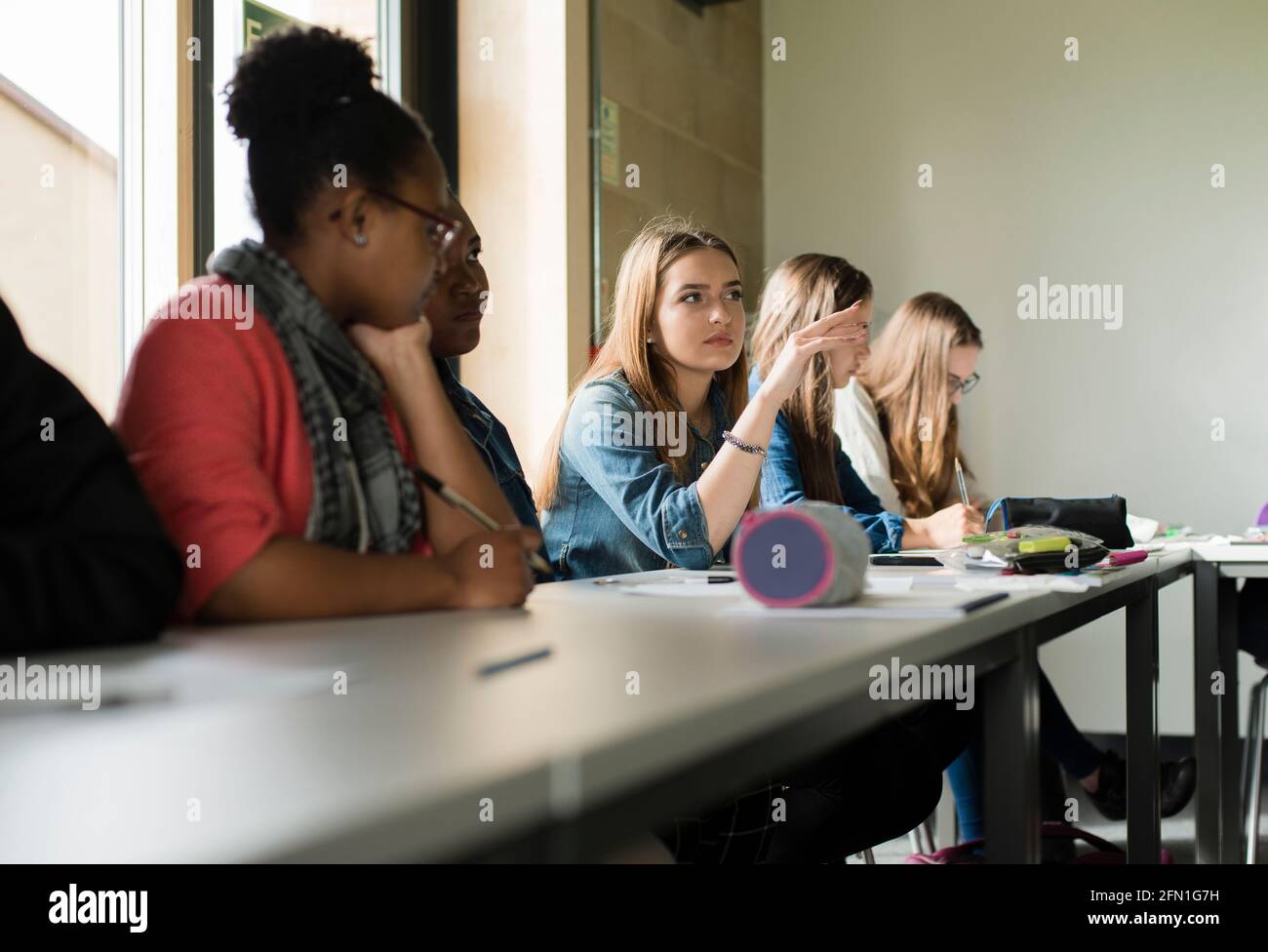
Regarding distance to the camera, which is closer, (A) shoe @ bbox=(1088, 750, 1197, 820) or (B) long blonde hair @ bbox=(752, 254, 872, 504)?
(B) long blonde hair @ bbox=(752, 254, 872, 504)

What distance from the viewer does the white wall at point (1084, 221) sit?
3.80 metres

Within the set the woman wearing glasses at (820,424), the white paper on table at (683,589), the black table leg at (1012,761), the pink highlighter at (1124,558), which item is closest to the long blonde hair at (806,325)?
the woman wearing glasses at (820,424)

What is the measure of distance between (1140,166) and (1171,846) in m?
2.15

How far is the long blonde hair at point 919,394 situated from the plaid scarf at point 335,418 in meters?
2.04

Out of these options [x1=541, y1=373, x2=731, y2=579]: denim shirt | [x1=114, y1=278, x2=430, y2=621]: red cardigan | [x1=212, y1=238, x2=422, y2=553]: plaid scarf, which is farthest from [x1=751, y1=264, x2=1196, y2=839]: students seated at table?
[x1=114, y1=278, x2=430, y2=621]: red cardigan

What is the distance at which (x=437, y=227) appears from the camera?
1132 mm

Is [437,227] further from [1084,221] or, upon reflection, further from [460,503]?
[1084,221]

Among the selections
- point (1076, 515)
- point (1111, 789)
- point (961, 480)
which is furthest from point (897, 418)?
point (1076, 515)

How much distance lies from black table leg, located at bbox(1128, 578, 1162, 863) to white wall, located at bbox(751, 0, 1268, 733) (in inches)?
76.4

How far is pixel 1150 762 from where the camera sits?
188 centimetres

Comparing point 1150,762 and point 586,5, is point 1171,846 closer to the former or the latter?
point 1150,762

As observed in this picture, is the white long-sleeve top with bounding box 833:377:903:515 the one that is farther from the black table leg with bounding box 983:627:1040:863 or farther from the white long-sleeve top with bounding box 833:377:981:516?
the black table leg with bounding box 983:627:1040:863

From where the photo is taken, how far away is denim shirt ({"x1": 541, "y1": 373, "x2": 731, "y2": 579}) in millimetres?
1777

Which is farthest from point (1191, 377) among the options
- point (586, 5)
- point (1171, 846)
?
point (586, 5)
